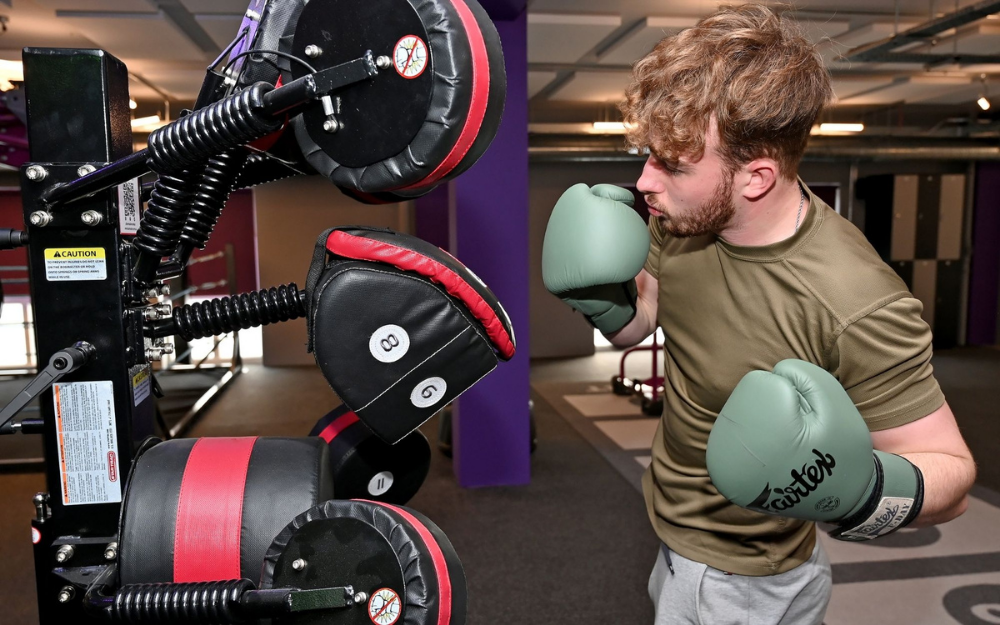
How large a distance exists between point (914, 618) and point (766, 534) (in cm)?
168

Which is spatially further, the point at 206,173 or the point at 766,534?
the point at 766,534

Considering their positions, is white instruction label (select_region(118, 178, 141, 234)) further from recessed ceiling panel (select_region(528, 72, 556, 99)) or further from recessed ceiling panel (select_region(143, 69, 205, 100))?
recessed ceiling panel (select_region(528, 72, 556, 99))

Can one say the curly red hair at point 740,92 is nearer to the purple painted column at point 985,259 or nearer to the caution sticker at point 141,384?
the caution sticker at point 141,384

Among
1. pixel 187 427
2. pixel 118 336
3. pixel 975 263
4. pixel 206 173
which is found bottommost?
pixel 187 427

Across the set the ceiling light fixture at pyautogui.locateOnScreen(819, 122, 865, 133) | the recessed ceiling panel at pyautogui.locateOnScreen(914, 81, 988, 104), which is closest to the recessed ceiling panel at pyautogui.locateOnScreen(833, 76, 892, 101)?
the ceiling light fixture at pyautogui.locateOnScreen(819, 122, 865, 133)

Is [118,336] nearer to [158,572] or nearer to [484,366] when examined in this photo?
[158,572]

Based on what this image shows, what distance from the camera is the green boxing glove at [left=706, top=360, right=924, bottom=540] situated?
0.98 m

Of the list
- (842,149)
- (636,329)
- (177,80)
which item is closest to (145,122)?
(177,80)

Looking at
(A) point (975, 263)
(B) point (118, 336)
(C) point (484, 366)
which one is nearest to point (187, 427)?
(B) point (118, 336)

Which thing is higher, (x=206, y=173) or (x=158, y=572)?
(x=206, y=173)

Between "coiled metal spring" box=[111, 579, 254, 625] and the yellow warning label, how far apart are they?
0.45m

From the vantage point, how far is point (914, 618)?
252 cm

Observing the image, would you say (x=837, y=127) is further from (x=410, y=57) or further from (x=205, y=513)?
(x=205, y=513)

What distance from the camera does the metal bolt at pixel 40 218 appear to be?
980mm
